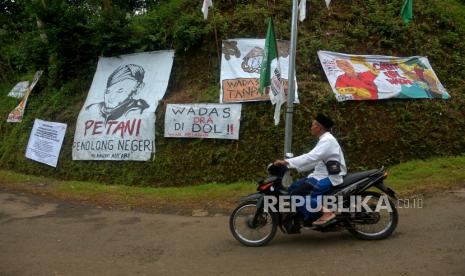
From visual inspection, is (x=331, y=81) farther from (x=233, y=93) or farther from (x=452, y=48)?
(x=452, y=48)

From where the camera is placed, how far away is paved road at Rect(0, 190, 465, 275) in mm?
5305

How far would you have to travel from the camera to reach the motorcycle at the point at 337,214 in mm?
5977

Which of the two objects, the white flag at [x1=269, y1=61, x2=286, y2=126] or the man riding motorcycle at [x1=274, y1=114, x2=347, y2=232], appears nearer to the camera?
the man riding motorcycle at [x1=274, y1=114, x2=347, y2=232]

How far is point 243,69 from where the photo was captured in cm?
1131

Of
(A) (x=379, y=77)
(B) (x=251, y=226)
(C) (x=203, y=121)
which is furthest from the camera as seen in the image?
(A) (x=379, y=77)

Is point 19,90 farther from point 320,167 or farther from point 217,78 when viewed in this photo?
point 320,167

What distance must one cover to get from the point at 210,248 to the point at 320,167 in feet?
5.64

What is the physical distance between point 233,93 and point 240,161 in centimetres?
162

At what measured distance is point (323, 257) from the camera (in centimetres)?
557

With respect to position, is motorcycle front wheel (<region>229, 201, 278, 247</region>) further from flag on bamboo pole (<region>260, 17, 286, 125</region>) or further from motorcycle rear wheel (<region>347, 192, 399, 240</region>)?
flag on bamboo pole (<region>260, 17, 286, 125</region>)

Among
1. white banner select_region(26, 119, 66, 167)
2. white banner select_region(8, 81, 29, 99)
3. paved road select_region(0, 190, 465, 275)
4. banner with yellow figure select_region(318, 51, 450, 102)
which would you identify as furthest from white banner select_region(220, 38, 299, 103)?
white banner select_region(8, 81, 29, 99)

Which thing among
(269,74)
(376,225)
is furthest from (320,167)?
(269,74)

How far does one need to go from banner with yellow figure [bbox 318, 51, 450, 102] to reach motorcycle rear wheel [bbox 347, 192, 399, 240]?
478 cm

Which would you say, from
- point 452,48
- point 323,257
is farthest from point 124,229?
point 452,48
